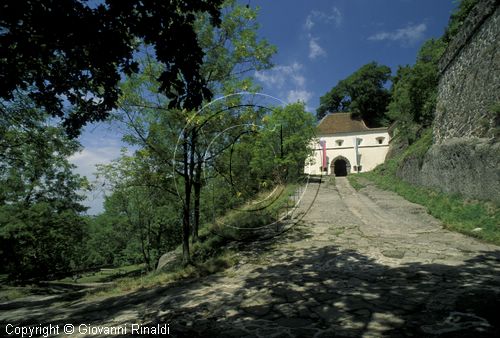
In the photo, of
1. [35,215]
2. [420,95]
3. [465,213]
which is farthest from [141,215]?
[420,95]

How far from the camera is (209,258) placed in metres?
7.87

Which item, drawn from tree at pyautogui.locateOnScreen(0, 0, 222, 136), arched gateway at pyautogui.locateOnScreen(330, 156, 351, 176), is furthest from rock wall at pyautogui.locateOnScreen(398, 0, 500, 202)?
arched gateway at pyautogui.locateOnScreen(330, 156, 351, 176)

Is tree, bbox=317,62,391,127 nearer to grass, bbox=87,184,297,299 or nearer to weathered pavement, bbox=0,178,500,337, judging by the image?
grass, bbox=87,184,297,299

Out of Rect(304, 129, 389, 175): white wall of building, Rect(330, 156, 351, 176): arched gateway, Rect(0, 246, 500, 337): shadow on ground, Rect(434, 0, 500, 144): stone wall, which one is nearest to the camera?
Rect(0, 246, 500, 337): shadow on ground

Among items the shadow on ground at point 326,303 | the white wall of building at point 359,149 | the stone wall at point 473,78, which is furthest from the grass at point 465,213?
the white wall of building at point 359,149

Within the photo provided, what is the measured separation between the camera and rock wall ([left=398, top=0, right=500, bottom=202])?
9.40 metres

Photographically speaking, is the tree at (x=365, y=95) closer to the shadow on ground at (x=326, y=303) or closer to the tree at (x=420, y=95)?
the tree at (x=420, y=95)

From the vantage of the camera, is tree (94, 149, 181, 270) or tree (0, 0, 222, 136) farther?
tree (94, 149, 181, 270)

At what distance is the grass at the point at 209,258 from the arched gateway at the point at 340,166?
28.4 meters

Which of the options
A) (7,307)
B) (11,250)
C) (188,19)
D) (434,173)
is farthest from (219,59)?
(11,250)

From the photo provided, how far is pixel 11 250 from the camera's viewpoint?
17.0 m

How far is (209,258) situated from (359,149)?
120ft

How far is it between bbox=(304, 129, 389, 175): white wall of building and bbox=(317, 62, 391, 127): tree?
4.72 meters

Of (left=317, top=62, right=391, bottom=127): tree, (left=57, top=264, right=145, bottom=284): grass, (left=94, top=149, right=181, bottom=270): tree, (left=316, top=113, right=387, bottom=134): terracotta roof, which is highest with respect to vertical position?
(left=317, top=62, right=391, bottom=127): tree
